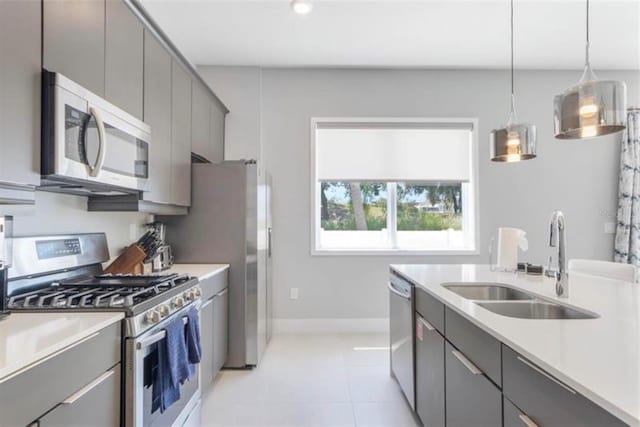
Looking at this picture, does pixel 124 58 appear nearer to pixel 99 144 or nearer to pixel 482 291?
pixel 99 144

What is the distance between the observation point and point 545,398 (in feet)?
3.14

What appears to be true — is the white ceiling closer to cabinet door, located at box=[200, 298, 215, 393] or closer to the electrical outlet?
the electrical outlet

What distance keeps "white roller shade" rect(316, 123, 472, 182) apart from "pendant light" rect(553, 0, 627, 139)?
228 centimetres

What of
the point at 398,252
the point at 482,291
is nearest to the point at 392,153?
the point at 398,252

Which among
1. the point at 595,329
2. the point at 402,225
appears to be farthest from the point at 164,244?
the point at 595,329

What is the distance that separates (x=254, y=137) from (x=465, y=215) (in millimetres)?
2550

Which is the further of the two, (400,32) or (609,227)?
(609,227)

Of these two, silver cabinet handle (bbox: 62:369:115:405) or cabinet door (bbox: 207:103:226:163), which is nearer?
silver cabinet handle (bbox: 62:369:115:405)

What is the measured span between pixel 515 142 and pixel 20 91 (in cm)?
256

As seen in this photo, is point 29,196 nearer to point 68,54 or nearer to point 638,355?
point 68,54

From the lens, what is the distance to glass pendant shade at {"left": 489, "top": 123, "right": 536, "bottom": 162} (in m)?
2.35

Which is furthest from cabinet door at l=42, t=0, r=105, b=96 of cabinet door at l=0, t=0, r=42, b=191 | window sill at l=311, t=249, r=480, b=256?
window sill at l=311, t=249, r=480, b=256

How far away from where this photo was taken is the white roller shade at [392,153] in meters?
4.06

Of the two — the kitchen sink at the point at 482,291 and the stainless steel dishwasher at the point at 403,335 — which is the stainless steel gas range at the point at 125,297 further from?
the kitchen sink at the point at 482,291
